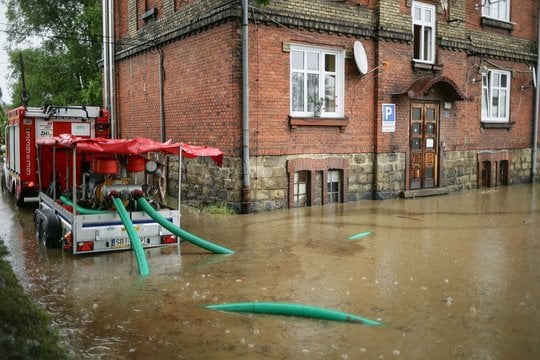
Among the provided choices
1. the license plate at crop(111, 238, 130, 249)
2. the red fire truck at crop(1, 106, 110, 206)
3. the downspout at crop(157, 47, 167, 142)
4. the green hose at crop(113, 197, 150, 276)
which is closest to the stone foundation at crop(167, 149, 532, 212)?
the downspout at crop(157, 47, 167, 142)

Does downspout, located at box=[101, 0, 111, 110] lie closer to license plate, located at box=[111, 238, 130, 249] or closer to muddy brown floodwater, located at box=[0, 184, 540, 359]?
muddy brown floodwater, located at box=[0, 184, 540, 359]

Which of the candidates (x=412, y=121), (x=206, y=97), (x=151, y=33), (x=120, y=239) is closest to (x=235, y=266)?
(x=120, y=239)

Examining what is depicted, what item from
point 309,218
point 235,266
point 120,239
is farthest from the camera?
point 309,218

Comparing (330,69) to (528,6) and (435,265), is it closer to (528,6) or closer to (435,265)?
(435,265)

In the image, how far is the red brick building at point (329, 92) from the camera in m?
13.1

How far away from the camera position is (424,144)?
16.5 metres

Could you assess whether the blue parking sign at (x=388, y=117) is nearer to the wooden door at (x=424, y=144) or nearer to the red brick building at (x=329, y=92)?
the red brick building at (x=329, y=92)

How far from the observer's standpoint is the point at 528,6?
65.4 ft

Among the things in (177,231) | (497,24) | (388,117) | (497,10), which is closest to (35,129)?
(177,231)

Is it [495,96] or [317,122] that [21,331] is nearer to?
[317,122]

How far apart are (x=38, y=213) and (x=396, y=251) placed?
655 cm

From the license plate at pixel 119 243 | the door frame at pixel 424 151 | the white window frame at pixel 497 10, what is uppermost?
the white window frame at pixel 497 10

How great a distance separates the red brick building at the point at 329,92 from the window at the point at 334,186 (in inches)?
1.1

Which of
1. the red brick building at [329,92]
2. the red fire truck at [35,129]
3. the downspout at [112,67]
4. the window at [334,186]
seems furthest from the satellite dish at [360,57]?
the downspout at [112,67]
